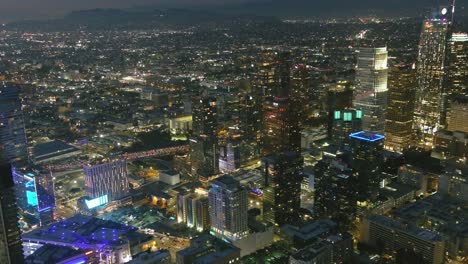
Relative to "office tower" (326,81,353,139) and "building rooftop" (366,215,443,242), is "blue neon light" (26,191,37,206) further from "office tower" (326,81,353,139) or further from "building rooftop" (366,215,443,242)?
"office tower" (326,81,353,139)

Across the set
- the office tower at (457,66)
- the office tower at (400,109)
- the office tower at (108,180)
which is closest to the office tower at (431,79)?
the office tower at (457,66)

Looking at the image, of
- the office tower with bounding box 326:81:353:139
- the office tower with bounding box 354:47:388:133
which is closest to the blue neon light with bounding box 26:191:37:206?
the office tower with bounding box 354:47:388:133

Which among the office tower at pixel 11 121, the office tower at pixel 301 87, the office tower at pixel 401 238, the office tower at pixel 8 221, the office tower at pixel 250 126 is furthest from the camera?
the office tower at pixel 301 87

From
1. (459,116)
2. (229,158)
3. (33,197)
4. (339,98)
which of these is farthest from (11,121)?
(459,116)

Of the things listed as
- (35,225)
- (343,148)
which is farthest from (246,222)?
(35,225)

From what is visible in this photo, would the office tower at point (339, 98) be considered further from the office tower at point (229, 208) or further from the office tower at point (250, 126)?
the office tower at point (229, 208)

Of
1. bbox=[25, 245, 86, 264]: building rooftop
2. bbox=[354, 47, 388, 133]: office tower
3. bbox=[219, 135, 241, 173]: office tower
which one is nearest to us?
bbox=[25, 245, 86, 264]: building rooftop
